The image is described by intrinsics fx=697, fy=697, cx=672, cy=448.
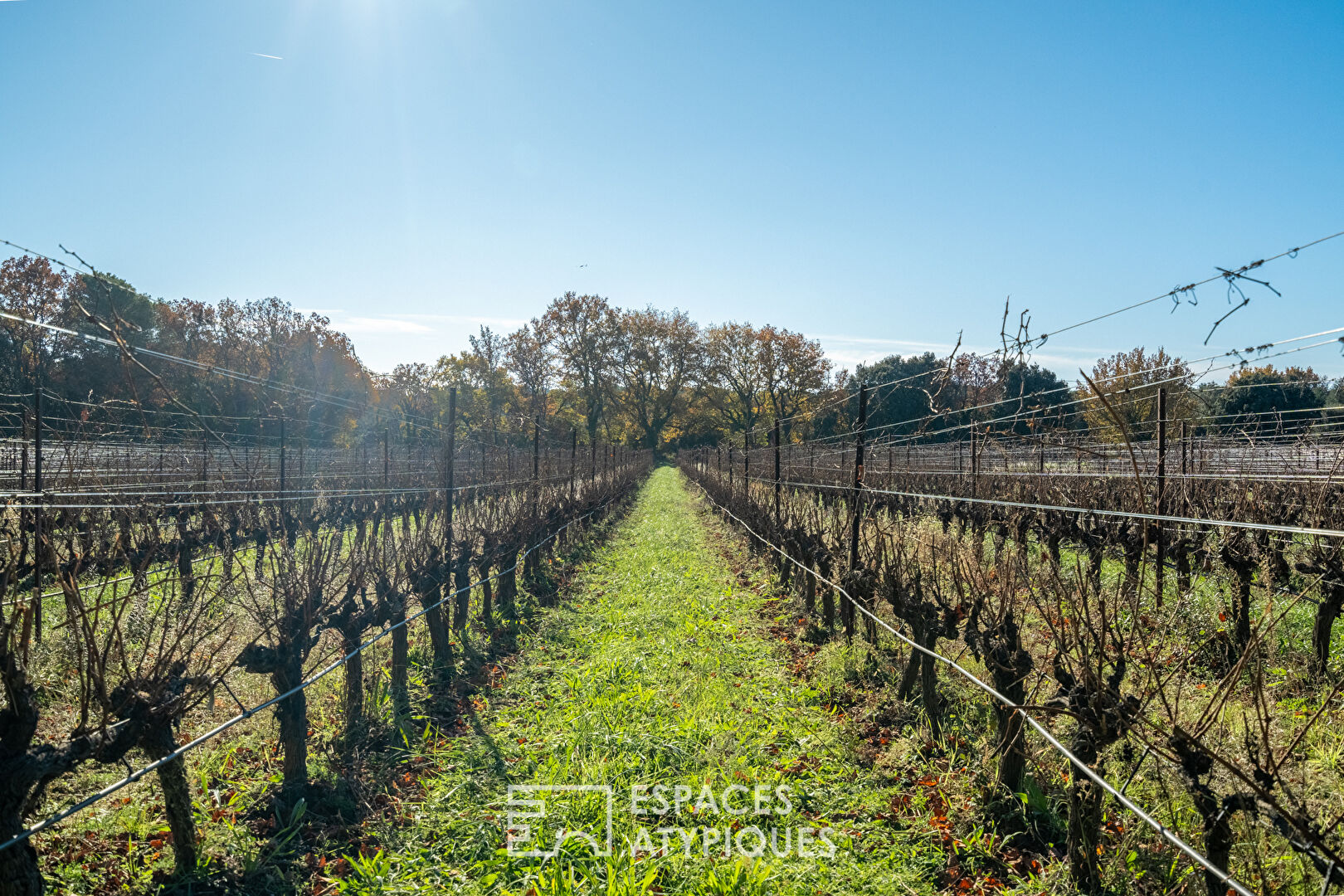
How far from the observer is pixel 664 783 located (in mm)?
3598

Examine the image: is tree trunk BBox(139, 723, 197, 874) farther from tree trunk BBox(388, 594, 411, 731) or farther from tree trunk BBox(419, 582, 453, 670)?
tree trunk BBox(419, 582, 453, 670)

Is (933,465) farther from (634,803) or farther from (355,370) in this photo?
(355,370)

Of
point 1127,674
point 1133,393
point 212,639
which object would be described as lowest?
point 212,639

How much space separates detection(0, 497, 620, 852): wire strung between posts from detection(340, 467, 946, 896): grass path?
777 mm

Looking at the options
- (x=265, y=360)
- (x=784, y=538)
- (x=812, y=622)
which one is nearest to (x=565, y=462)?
(x=784, y=538)

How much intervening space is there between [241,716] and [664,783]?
198 centimetres

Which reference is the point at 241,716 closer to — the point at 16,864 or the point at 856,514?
the point at 16,864

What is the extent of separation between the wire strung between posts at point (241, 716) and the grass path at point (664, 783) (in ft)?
2.55

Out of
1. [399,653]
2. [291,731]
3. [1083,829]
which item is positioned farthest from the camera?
[399,653]

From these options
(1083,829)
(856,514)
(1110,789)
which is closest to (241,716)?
(1110,789)

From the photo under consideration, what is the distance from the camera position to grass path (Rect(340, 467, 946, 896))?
2.91 m

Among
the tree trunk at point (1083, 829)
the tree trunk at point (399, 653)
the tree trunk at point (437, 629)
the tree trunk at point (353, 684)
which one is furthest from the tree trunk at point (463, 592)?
the tree trunk at point (1083, 829)

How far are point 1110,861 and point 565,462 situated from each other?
1736cm

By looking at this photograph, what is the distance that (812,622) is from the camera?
6.32m
